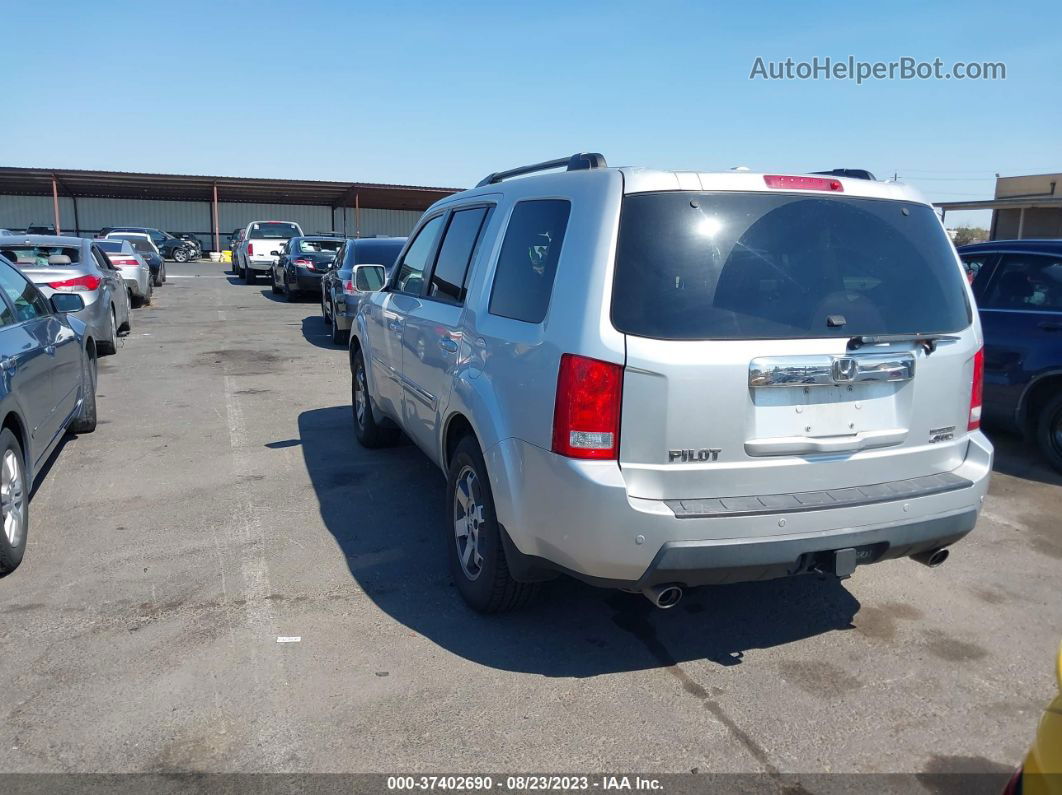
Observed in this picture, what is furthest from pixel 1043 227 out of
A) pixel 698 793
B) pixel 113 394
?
pixel 698 793

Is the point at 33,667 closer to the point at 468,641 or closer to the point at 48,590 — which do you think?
the point at 48,590

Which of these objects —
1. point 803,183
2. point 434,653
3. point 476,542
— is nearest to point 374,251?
point 476,542

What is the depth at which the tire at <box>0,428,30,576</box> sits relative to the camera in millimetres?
4438

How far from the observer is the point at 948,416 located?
143 inches

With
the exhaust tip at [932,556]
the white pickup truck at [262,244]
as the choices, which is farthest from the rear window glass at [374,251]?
the white pickup truck at [262,244]

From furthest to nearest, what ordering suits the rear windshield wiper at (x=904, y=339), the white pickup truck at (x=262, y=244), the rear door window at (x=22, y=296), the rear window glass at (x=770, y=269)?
the white pickup truck at (x=262, y=244) → the rear door window at (x=22, y=296) → the rear windshield wiper at (x=904, y=339) → the rear window glass at (x=770, y=269)

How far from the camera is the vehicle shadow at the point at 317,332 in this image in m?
13.8

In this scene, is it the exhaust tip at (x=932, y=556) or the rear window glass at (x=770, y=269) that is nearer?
the rear window glass at (x=770, y=269)

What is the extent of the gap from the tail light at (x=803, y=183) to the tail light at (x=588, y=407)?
1.03 m

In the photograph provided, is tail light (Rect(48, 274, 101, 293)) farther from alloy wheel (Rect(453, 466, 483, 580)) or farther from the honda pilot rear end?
the honda pilot rear end

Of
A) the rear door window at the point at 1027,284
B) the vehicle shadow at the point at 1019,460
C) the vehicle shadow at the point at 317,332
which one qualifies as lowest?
the vehicle shadow at the point at 317,332

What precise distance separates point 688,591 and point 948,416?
60.0 inches

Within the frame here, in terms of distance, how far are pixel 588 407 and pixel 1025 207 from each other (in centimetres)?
3457

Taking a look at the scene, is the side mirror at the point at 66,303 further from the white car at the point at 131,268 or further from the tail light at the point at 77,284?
the white car at the point at 131,268
